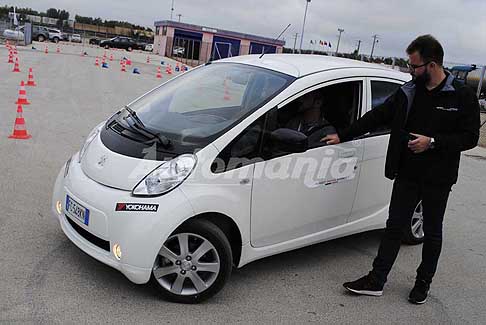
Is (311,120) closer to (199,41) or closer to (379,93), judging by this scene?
(379,93)

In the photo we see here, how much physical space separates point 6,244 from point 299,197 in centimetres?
250

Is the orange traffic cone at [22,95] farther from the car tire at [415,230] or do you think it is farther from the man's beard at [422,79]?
the man's beard at [422,79]

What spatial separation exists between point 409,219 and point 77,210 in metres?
2.59

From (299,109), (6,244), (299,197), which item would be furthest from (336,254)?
(6,244)

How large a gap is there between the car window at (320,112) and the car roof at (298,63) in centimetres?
19

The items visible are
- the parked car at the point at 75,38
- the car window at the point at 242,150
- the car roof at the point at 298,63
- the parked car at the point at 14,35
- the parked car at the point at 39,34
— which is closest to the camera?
the car window at the point at 242,150

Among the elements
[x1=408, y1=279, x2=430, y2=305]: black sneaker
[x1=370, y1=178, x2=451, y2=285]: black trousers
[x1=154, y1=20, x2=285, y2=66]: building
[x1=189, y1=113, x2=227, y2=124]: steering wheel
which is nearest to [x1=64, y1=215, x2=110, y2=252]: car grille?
[x1=189, y1=113, x2=227, y2=124]: steering wheel

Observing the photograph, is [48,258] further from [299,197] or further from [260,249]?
[299,197]

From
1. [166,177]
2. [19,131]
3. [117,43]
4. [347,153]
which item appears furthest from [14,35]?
[166,177]

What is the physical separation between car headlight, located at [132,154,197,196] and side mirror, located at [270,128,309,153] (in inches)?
25.8

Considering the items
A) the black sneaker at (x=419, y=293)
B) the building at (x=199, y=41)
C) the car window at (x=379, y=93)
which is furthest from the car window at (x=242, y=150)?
the building at (x=199, y=41)

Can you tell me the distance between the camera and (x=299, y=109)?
4082 mm

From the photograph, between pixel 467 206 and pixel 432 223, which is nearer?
pixel 432 223

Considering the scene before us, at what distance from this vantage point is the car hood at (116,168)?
350cm
